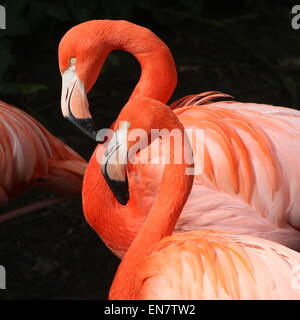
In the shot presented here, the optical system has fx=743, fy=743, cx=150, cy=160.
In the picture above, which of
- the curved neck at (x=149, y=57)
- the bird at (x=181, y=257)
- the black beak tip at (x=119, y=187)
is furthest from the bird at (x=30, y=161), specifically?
the bird at (x=181, y=257)

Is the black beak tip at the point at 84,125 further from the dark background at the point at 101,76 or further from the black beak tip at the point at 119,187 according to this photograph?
the dark background at the point at 101,76

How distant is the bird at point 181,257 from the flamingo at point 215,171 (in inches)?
17.6

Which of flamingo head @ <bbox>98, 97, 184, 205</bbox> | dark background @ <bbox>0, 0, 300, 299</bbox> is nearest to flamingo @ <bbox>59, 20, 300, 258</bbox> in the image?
flamingo head @ <bbox>98, 97, 184, 205</bbox>

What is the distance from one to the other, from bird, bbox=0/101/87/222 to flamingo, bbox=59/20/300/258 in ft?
1.45

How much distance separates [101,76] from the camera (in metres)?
5.55

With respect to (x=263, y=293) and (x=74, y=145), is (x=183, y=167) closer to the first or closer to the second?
(x=263, y=293)

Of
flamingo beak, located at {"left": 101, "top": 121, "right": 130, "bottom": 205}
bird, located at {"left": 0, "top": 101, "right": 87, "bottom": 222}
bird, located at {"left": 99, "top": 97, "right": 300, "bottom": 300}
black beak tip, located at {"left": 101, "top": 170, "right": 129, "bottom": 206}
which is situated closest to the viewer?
bird, located at {"left": 99, "top": 97, "right": 300, "bottom": 300}

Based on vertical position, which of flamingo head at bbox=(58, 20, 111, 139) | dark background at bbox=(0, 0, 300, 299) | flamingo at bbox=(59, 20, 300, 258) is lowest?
dark background at bbox=(0, 0, 300, 299)

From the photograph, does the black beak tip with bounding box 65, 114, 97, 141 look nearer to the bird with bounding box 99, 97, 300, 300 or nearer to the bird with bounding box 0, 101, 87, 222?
the bird with bounding box 0, 101, 87, 222

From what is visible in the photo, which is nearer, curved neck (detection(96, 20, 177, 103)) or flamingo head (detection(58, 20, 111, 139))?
flamingo head (detection(58, 20, 111, 139))

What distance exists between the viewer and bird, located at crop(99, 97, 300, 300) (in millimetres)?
2326

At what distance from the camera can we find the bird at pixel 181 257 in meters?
2.33

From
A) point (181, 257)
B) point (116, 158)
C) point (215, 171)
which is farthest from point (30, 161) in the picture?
point (181, 257)
